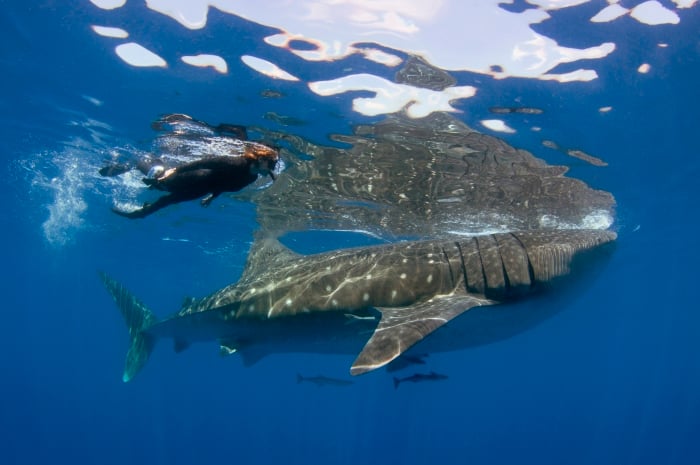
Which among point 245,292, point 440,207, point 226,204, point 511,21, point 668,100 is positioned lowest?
point 226,204

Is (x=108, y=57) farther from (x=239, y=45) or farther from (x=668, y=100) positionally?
(x=668, y=100)

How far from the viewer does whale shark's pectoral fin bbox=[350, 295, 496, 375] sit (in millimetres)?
4555

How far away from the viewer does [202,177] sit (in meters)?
5.19

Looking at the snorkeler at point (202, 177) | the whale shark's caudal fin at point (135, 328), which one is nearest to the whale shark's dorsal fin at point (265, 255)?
the whale shark's caudal fin at point (135, 328)

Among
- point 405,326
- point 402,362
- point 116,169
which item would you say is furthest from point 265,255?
point 116,169

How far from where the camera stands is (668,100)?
10.4m

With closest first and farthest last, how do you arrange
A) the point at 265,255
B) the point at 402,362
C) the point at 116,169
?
the point at 402,362 < the point at 265,255 < the point at 116,169

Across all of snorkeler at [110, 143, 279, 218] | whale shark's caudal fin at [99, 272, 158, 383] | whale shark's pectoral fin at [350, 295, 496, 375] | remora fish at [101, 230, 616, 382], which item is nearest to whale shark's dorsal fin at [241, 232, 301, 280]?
remora fish at [101, 230, 616, 382]

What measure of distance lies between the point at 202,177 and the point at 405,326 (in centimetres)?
293

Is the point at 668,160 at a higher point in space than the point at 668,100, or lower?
lower

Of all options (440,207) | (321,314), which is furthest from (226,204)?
(321,314)

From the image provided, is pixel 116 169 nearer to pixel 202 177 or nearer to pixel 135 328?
pixel 135 328

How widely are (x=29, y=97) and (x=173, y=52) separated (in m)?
6.63

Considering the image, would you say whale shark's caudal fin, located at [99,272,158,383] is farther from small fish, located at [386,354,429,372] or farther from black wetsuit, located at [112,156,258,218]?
black wetsuit, located at [112,156,258,218]
